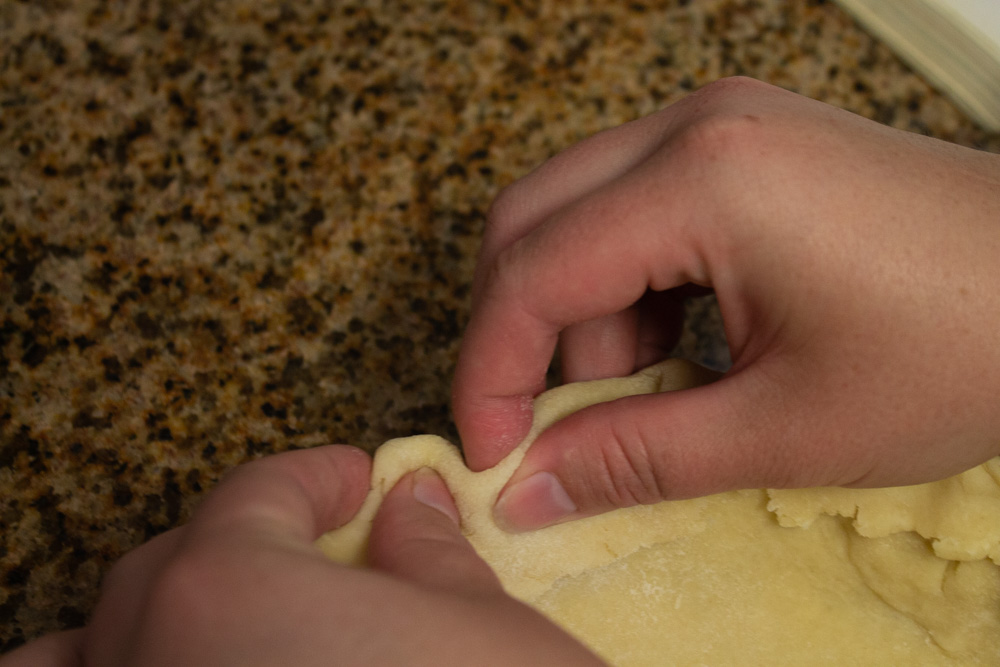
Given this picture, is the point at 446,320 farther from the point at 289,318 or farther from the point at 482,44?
the point at 482,44

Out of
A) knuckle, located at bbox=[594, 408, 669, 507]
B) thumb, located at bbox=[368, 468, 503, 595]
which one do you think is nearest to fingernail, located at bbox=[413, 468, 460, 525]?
thumb, located at bbox=[368, 468, 503, 595]

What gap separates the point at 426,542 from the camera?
498 millimetres

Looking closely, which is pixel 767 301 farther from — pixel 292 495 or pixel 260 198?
pixel 260 198

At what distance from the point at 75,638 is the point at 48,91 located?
2.02 ft

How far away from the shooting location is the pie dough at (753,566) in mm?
586

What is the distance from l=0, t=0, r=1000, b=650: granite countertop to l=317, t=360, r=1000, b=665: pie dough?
175 mm

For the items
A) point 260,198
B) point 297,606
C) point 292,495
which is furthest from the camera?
point 260,198

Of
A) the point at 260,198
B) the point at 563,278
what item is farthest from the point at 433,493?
the point at 260,198

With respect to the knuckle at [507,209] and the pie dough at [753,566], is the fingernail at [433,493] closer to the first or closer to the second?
the pie dough at [753,566]

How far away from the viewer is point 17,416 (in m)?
0.74

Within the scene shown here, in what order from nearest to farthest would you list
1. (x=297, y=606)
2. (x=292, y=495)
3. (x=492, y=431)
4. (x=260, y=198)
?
1. (x=297, y=606)
2. (x=292, y=495)
3. (x=492, y=431)
4. (x=260, y=198)

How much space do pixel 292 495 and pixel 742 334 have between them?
33cm

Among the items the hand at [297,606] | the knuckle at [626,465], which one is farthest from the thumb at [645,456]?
the hand at [297,606]

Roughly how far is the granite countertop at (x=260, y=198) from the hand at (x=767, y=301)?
0.22 meters
